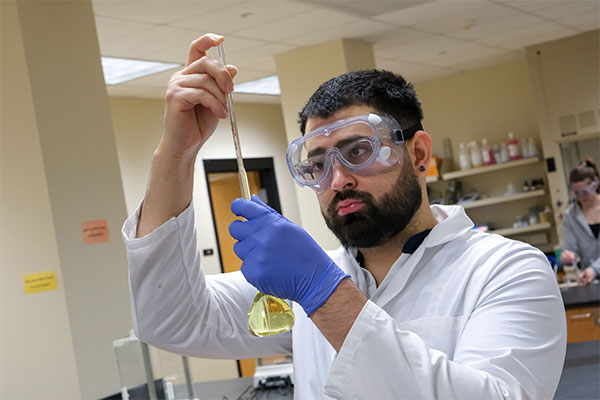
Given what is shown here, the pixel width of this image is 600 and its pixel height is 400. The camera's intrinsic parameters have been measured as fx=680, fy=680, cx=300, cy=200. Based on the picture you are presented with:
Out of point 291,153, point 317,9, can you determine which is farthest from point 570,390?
point 317,9

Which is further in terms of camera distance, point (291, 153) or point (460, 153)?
point (460, 153)

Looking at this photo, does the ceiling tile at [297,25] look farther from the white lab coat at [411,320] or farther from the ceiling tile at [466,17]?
the white lab coat at [411,320]

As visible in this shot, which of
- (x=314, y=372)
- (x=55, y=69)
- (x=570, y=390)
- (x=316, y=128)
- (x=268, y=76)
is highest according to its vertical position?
(x=268, y=76)

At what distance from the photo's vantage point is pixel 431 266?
1.42 metres

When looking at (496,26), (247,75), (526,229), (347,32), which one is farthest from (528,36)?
(247,75)

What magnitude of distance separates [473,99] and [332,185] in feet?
24.0

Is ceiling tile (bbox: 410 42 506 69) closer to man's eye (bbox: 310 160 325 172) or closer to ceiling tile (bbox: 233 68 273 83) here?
ceiling tile (bbox: 233 68 273 83)

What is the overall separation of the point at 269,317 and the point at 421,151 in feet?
1.88

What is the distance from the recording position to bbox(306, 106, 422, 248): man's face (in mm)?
Result: 1359

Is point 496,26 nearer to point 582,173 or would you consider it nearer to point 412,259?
point 582,173

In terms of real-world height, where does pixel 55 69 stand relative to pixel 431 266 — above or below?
above

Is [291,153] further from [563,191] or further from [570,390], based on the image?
[563,191]

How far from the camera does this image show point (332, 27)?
17.5 ft

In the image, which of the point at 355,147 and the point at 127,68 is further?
the point at 127,68
